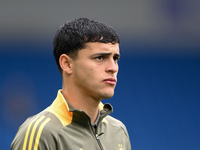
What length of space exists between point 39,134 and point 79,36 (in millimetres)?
496

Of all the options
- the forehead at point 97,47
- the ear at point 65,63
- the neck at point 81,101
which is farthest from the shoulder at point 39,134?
the forehead at point 97,47

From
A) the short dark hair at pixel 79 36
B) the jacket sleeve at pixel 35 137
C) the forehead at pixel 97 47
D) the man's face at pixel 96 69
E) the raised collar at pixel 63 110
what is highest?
the short dark hair at pixel 79 36

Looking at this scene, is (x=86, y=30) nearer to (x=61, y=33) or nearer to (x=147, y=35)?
(x=61, y=33)

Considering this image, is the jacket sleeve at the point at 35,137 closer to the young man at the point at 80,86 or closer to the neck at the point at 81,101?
the young man at the point at 80,86

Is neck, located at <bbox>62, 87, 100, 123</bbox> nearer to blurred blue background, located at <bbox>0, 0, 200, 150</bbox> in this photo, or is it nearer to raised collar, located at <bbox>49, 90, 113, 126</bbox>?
raised collar, located at <bbox>49, 90, 113, 126</bbox>

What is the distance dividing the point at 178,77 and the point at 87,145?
4542 millimetres

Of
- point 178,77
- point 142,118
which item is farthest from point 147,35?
point 142,118

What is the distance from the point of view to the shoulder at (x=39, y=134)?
1.70 meters

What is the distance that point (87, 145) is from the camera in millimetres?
1834

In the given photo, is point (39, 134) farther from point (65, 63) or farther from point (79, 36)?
point (79, 36)

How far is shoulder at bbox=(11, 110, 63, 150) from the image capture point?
170 centimetres

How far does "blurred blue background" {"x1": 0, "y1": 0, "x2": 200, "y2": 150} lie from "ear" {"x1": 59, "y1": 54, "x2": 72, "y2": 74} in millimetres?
3597

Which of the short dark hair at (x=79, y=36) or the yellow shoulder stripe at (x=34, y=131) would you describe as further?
the short dark hair at (x=79, y=36)

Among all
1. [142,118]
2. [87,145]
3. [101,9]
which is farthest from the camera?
[142,118]
